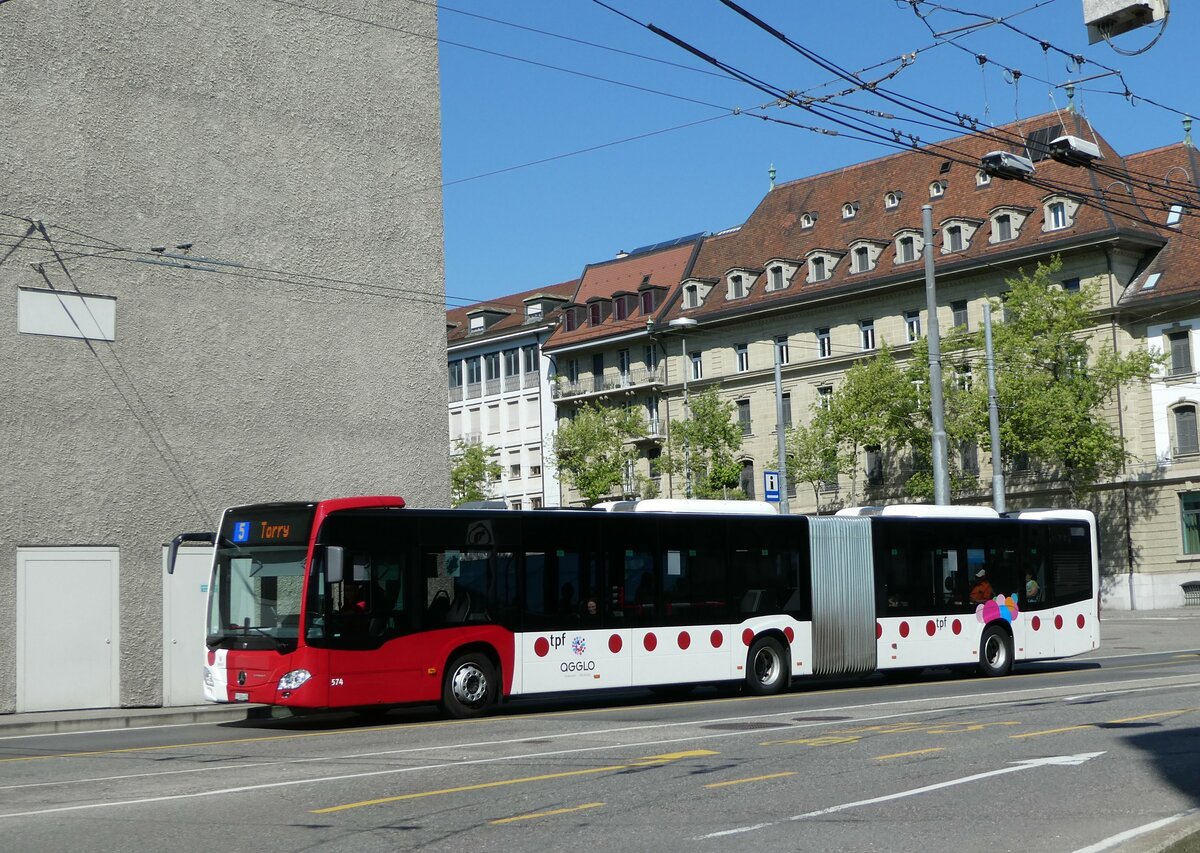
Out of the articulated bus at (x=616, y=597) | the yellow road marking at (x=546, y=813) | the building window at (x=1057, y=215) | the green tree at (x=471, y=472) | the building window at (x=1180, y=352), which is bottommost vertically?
the yellow road marking at (x=546, y=813)

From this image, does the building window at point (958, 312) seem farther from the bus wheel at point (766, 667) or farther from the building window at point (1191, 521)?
the bus wheel at point (766, 667)

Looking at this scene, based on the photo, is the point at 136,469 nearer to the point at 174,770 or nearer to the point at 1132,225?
the point at 174,770

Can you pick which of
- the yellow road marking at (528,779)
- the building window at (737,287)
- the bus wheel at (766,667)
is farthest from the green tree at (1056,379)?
the yellow road marking at (528,779)

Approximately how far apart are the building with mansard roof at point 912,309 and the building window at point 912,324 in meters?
0.08

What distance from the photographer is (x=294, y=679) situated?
58.8 feet

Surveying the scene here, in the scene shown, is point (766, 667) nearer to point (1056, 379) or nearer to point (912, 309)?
point (1056, 379)

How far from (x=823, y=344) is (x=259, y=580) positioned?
57.6 meters

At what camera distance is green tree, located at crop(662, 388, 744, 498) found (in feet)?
240

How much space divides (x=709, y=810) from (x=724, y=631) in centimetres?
1231

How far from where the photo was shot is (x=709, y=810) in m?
10.2

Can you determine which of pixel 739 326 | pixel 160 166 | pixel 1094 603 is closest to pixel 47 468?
pixel 160 166

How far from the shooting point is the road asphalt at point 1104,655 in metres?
8.10

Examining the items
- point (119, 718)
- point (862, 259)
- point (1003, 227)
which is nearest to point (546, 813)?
point (119, 718)

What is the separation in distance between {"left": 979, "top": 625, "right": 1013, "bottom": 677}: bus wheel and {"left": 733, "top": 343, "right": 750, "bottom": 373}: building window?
51.8m
